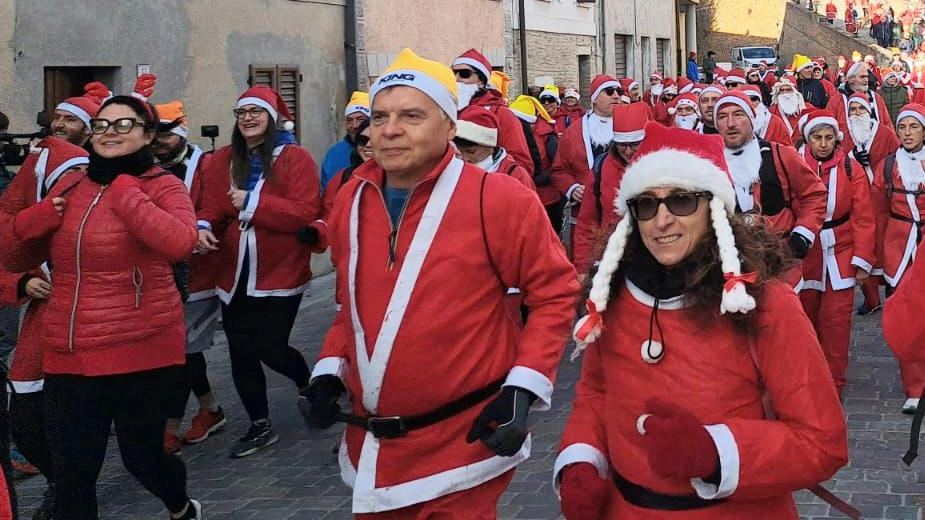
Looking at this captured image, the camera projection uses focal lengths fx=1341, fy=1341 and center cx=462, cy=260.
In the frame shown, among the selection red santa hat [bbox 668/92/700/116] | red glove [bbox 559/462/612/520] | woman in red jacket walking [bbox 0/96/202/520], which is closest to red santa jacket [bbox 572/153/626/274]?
woman in red jacket walking [bbox 0/96/202/520]

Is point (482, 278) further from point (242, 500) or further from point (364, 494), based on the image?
point (242, 500)

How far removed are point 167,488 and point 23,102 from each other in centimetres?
603

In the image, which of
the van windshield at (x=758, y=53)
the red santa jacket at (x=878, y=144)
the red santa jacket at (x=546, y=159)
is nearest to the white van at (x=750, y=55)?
the van windshield at (x=758, y=53)

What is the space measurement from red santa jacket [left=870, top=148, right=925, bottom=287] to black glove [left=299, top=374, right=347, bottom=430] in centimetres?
549

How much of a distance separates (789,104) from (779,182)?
361 inches

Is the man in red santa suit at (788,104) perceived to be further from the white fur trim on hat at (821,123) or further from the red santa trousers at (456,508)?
the red santa trousers at (456,508)

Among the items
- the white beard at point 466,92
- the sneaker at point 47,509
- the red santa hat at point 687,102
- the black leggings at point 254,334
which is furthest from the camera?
the red santa hat at point 687,102

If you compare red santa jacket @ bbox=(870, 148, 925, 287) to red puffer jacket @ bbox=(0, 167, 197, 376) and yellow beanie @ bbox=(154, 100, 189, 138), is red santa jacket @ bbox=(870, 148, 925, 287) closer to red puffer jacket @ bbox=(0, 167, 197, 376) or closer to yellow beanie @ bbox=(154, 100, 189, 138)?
yellow beanie @ bbox=(154, 100, 189, 138)

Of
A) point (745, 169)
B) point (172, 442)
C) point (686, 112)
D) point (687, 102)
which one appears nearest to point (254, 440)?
point (172, 442)

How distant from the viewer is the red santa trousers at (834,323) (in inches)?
335

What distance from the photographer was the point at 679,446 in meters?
3.03

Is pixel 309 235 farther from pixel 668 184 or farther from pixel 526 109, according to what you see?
pixel 526 109

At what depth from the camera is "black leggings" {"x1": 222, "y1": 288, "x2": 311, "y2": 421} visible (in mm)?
7547

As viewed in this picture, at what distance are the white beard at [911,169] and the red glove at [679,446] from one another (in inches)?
247
